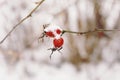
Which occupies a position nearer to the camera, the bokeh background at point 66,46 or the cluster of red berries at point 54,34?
the cluster of red berries at point 54,34

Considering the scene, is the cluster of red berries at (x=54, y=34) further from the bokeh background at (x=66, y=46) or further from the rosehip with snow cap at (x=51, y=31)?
the bokeh background at (x=66, y=46)

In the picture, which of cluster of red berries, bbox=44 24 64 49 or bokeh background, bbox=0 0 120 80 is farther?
bokeh background, bbox=0 0 120 80

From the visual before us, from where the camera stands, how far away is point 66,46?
3004 mm

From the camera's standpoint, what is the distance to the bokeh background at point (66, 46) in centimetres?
288

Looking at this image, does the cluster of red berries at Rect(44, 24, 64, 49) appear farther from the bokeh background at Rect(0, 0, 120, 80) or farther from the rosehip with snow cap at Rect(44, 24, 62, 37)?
the bokeh background at Rect(0, 0, 120, 80)

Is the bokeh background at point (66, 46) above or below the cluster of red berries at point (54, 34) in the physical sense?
below

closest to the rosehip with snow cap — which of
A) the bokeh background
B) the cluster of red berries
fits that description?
the cluster of red berries

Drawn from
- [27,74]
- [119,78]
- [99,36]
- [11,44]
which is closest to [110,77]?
[119,78]

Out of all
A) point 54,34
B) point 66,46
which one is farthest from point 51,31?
point 66,46

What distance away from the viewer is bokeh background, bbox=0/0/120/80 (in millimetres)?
2885

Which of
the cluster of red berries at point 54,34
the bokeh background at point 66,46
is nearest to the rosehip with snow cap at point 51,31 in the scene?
→ the cluster of red berries at point 54,34

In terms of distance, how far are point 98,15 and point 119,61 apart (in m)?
0.45

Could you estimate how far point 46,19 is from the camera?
3135 millimetres

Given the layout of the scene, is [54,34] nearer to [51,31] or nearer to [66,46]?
[51,31]
